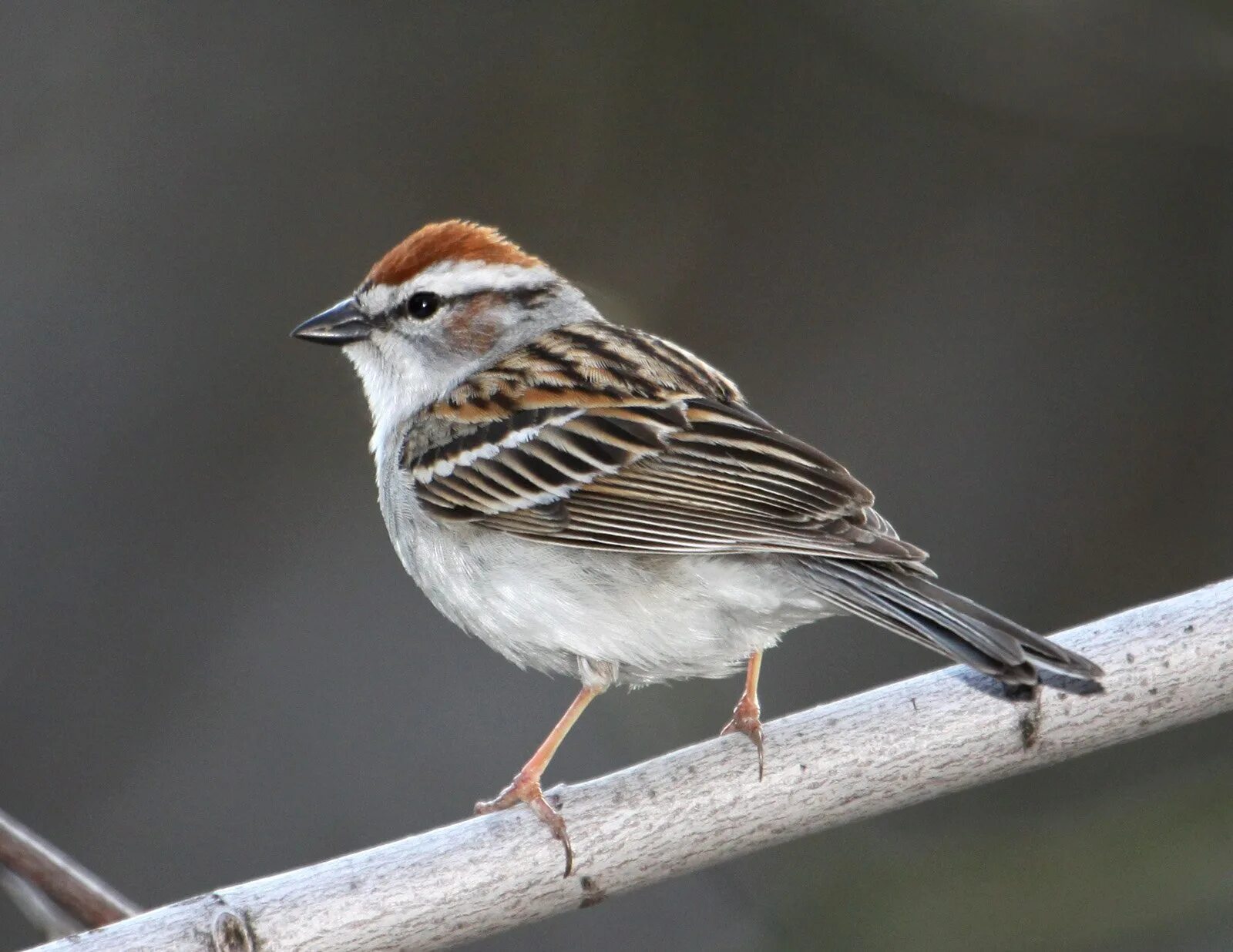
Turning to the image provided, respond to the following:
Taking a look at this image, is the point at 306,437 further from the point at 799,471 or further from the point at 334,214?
the point at 799,471

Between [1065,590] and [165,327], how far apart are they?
466 centimetres

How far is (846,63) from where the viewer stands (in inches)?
320

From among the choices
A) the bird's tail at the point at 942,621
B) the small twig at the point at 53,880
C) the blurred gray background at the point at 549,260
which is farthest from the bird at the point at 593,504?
the blurred gray background at the point at 549,260

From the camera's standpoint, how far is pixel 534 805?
3721 millimetres

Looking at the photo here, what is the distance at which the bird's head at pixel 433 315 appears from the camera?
5.00 metres

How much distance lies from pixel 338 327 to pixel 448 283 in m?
0.39

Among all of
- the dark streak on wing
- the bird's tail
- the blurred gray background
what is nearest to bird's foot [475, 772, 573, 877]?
the dark streak on wing

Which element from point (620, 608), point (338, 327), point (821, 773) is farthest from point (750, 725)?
point (338, 327)

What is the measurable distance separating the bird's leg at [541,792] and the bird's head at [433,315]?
49.3 inches

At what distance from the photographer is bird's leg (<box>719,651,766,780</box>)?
3.81 metres

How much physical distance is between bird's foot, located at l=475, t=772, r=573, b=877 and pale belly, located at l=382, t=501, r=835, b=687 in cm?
40

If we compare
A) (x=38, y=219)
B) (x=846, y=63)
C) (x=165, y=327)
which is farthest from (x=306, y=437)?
(x=846, y=63)

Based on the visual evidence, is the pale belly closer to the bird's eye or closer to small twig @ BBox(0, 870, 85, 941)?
the bird's eye

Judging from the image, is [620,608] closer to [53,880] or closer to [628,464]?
[628,464]
